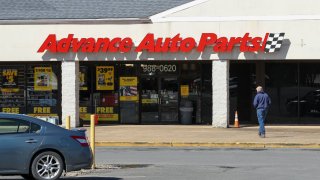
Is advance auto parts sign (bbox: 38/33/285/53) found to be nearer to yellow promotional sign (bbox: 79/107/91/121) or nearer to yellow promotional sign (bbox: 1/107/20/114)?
yellow promotional sign (bbox: 79/107/91/121)

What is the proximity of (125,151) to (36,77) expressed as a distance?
11536 millimetres

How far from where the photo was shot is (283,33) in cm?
2673

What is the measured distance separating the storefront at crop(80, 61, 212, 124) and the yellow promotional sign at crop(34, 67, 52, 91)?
4.68 feet

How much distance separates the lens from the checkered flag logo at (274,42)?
88.0ft

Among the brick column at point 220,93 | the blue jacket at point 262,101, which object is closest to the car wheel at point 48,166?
the blue jacket at point 262,101

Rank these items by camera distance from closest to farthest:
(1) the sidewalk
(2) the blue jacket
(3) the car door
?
(3) the car door < (1) the sidewalk < (2) the blue jacket

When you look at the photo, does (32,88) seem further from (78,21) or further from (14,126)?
(14,126)

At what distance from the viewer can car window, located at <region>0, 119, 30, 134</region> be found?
12234 millimetres

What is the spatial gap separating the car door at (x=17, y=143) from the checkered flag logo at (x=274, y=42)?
16202mm

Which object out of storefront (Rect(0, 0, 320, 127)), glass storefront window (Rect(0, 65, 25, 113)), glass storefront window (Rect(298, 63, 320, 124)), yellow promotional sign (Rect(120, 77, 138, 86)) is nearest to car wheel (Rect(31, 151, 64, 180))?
storefront (Rect(0, 0, 320, 127))

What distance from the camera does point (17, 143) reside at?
1198 centimetres

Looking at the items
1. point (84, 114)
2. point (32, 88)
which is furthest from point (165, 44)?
point (32, 88)

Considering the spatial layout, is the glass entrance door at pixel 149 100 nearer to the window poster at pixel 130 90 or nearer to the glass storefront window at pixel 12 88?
the window poster at pixel 130 90

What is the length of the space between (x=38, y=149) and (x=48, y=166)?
1.31 ft
